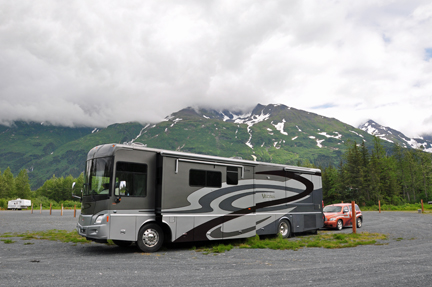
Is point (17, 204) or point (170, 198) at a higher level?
point (170, 198)

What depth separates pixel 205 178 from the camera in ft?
42.3

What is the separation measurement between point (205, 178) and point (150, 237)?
3026 millimetres

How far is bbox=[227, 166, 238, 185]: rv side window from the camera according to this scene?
44.7 ft

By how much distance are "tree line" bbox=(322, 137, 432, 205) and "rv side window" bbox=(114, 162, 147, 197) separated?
2225 inches

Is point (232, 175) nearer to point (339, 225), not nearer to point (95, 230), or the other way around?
point (95, 230)

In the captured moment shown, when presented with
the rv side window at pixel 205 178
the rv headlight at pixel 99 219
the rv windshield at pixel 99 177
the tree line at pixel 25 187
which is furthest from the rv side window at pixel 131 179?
the tree line at pixel 25 187

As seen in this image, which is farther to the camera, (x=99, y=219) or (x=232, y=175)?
(x=232, y=175)

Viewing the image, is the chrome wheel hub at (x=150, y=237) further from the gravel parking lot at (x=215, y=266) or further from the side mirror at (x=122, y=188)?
the side mirror at (x=122, y=188)

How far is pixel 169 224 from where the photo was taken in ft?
38.2

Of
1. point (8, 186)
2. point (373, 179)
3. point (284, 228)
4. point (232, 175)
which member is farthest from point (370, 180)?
point (8, 186)

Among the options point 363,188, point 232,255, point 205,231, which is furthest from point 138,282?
point 363,188

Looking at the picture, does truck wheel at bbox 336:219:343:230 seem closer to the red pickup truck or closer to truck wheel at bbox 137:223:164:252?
the red pickup truck

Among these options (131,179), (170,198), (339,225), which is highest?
(131,179)

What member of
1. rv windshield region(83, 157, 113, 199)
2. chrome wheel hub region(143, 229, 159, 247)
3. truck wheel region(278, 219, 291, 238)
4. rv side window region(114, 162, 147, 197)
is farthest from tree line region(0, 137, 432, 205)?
rv windshield region(83, 157, 113, 199)
